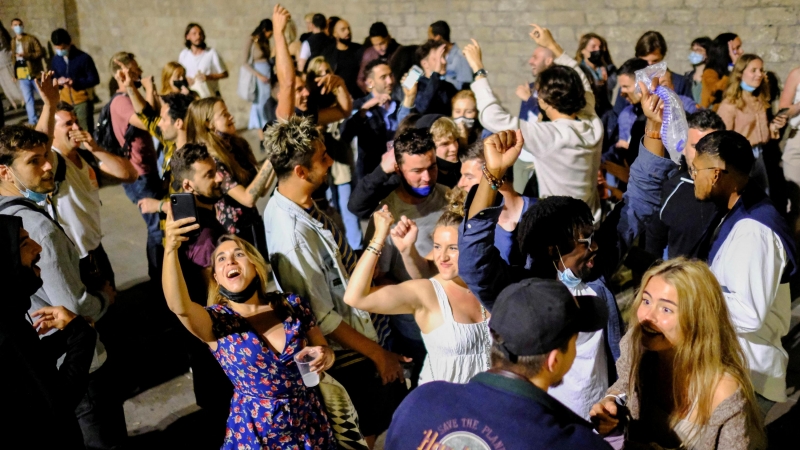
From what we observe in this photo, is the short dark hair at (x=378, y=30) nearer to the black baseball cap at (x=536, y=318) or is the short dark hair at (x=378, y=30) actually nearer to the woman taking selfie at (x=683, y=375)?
the woman taking selfie at (x=683, y=375)

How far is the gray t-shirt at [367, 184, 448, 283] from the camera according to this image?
3.66 m

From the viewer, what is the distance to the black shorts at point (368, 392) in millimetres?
3340

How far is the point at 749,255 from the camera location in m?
2.92

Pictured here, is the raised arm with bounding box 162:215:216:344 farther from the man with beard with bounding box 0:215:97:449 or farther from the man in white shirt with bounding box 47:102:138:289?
the man in white shirt with bounding box 47:102:138:289

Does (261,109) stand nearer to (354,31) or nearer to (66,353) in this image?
(354,31)

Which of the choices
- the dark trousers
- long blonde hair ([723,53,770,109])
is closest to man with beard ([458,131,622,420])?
the dark trousers

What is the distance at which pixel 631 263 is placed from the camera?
566 centimetres

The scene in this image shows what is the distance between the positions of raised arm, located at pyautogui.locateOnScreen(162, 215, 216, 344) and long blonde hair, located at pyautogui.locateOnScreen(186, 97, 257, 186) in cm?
177

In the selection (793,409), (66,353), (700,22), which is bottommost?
(793,409)

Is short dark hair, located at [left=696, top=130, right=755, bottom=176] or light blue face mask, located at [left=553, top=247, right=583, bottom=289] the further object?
short dark hair, located at [left=696, top=130, right=755, bottom=176]

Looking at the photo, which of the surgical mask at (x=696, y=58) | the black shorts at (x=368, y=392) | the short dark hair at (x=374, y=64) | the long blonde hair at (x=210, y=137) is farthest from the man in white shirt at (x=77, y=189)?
the surgical mask at (x=696, y=58)

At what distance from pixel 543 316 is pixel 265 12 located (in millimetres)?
10375

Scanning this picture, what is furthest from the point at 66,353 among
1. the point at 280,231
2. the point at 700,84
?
the point at 700,84

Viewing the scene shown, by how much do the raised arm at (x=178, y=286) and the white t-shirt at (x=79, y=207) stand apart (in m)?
1.56
